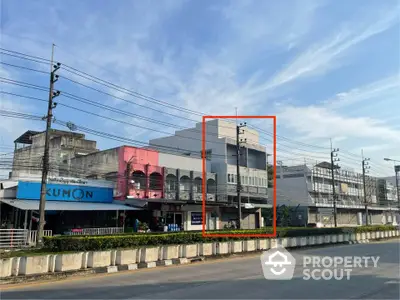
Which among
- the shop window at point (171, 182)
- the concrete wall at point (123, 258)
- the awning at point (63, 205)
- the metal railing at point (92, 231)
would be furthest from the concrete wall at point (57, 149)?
the concrete wall at point (123, 258)

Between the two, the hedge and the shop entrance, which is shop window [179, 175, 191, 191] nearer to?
the shop entrance

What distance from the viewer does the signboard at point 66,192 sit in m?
25.9

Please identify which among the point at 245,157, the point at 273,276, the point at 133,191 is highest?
the point at 245,157

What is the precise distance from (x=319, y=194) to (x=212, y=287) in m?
51.7

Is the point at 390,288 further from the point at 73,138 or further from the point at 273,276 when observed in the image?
the point at 73,138

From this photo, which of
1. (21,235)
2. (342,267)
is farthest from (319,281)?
(21,235)

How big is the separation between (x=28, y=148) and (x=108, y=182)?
1795 cm

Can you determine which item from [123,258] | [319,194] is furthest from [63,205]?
[319,194]

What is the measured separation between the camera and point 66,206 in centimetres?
2591

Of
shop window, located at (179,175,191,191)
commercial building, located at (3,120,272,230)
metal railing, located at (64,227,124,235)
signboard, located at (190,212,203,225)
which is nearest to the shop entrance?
commercial building, located at (3,120,272,230)

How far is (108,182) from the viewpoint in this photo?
3131 cm

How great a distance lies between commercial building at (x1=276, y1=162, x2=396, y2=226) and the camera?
56053 mm

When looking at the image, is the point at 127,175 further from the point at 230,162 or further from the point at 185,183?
the point at 230,162

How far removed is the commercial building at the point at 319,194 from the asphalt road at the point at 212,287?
4422cm
